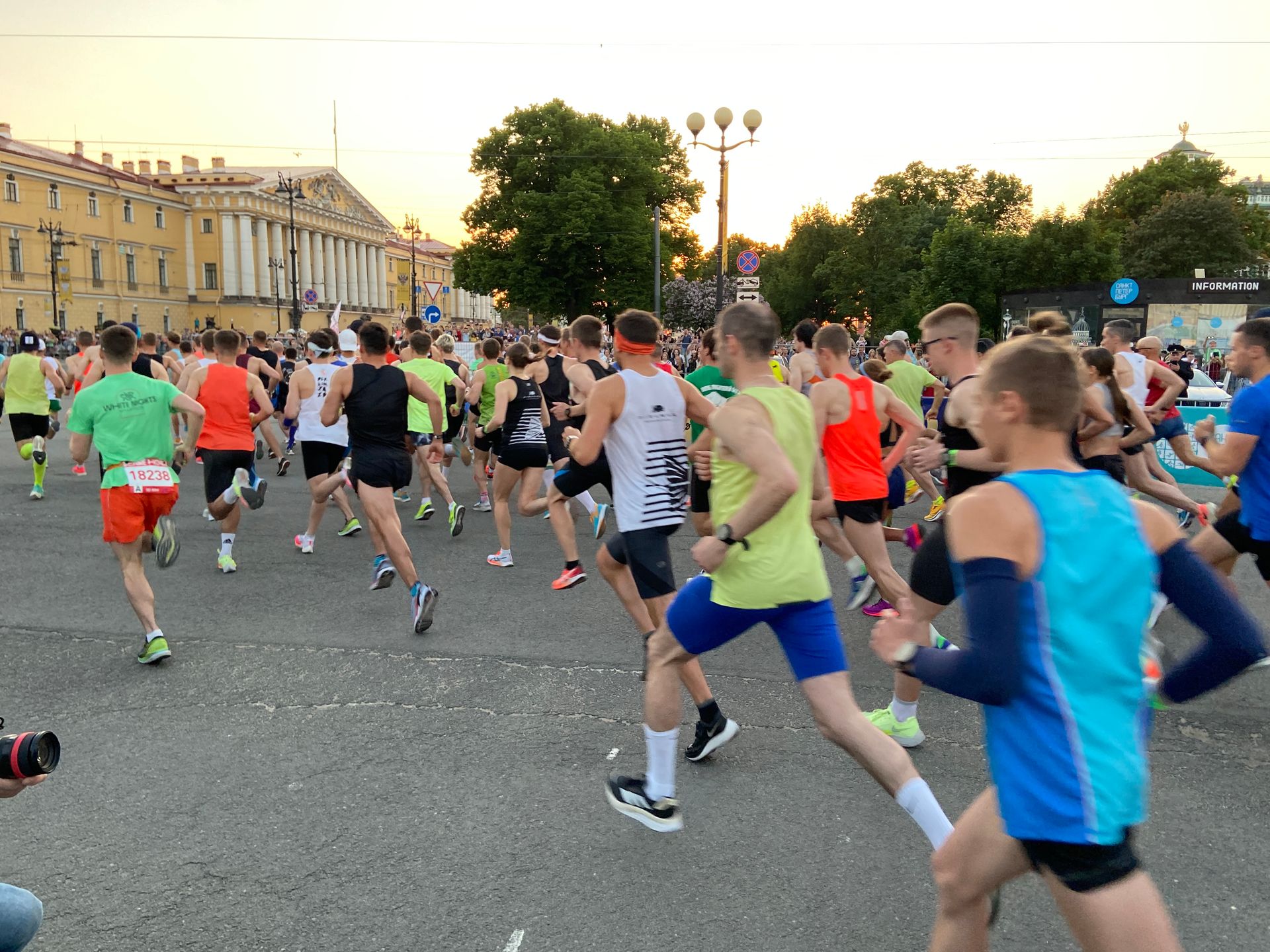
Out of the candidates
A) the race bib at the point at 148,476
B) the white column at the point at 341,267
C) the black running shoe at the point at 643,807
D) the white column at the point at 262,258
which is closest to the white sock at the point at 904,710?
the black running shoe at the point at 643,807

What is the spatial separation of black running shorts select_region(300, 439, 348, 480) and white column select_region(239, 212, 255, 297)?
285ft

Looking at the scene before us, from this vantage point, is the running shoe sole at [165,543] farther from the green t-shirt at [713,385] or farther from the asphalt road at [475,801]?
the green t-shirt at [713,385]

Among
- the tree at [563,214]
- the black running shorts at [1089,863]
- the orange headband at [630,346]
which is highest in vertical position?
the tree at [563,214]

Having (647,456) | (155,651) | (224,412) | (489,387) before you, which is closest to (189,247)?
(489,387)

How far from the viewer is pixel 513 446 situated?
8344 millimetres

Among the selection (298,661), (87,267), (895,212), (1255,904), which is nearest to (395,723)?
(298,661)

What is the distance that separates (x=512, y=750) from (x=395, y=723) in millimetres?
697

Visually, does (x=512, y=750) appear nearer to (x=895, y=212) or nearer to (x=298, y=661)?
(x=298, y=661)

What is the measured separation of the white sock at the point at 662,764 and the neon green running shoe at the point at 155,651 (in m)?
3.34

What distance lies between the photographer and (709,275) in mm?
67500

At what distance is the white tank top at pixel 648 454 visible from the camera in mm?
4438

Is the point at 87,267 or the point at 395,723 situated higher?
the point at 87,267

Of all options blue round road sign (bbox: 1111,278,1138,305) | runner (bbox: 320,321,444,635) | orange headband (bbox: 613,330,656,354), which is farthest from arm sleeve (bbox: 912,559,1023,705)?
blue round road sign (bbox: 1111,278,1138,305)

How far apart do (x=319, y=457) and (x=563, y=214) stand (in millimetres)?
41953
